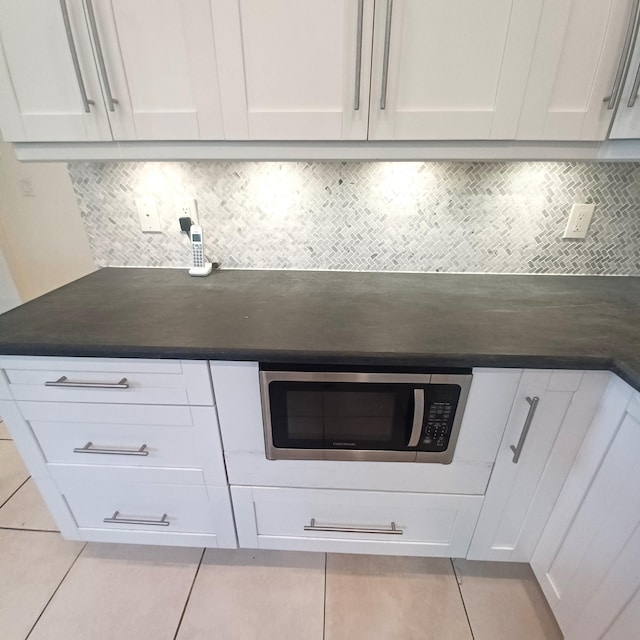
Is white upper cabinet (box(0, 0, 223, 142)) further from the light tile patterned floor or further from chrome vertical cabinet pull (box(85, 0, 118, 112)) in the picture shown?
the light tile patterned floor

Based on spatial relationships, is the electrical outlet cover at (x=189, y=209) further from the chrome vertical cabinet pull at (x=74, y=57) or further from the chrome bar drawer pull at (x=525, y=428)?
the chrome bar drawer pull at (x=525, y=428)

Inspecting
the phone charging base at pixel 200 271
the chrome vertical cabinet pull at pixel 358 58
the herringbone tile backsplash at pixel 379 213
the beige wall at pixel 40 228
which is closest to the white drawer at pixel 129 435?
the phone charging base at pixel 200 271

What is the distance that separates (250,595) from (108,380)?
0.95 m

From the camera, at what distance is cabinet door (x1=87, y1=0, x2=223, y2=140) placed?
0.90 m

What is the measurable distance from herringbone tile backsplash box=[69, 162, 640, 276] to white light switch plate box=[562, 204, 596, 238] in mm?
24

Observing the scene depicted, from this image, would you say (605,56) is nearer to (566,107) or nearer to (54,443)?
(566,107)

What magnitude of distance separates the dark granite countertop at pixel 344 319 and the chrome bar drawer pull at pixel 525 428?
113 mm

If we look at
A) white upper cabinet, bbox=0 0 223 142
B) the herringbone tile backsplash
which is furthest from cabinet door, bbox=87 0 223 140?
the herringbone tile backsplash

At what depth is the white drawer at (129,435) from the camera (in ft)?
3.34

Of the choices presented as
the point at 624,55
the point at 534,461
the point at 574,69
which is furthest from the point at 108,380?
the point at 624,55

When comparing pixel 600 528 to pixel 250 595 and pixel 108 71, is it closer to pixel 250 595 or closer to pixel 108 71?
pixel 250 595

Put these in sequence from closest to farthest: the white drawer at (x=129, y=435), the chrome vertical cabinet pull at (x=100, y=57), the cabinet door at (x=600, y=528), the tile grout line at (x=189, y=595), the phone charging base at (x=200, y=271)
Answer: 1. the cabinet door at (x=600, y=528)
2. the chrome vertical cabinet pull at (x=100, y=57)
3. the white drawer at (x=129, y=435)
4. the tile grout line at (x=189, y=595)
5. the phone charging base at (x=200, y=271)

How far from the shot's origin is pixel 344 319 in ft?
3.45

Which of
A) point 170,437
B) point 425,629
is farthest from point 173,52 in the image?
point 425,629
